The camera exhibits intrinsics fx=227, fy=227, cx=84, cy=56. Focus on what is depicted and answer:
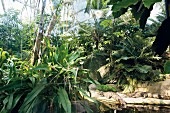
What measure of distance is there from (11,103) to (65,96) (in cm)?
49

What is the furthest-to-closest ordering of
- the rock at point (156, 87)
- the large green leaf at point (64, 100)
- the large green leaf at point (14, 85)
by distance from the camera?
Answer: 1. the rock at point (156, 87)
2. the large green leaf at point (14, 85)
3. the large green leaf at point (64, 100)

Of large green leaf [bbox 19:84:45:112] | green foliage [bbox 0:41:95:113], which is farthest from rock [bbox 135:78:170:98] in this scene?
large green leaf [bbox 19:84:45:112]

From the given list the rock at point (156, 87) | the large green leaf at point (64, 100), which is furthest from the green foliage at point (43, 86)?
the rock at point (156, 87)

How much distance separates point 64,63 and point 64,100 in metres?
0.49

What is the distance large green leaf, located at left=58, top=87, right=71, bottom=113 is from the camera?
Result: 201cm

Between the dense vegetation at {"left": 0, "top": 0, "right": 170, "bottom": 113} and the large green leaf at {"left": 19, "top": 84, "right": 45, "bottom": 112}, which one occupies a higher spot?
the dense vegetation at {"left": 0, "top": 0, "right": 170, "bottom": 113}

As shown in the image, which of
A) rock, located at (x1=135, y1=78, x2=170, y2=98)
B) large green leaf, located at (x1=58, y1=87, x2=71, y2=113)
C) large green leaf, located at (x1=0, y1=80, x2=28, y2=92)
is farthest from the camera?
rock, located at (x1=135, y1=78, x2=170, y2=98)

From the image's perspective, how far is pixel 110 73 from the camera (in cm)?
611

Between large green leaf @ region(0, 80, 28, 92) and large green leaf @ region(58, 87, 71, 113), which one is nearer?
large green leaf @ region(58, 87, 71, 113)

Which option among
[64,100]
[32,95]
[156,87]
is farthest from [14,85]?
[156,87]

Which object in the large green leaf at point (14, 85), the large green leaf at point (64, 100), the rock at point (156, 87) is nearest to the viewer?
the large green leaf at point (64, 100)

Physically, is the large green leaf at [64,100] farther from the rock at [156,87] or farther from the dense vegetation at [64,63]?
the rock at [156,87]

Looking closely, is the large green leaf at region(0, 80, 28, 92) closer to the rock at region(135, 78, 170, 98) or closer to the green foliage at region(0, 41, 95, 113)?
the green foliage at region(0, 41, 95, 113)

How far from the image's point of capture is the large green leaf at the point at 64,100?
2006 mm
